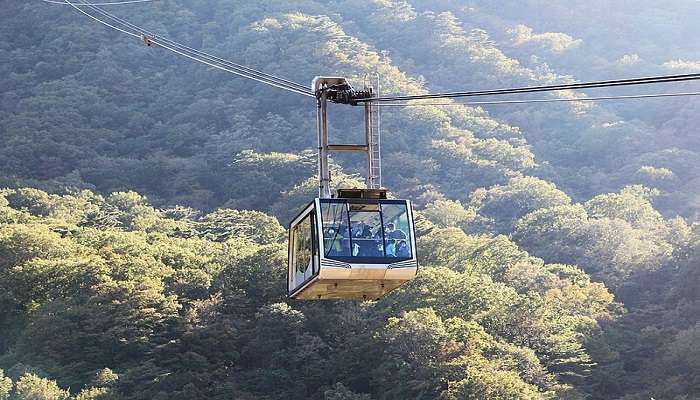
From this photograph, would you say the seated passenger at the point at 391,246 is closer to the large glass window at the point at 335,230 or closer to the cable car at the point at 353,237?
the cable car at the point at 353,237

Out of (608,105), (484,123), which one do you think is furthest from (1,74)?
(608,105)

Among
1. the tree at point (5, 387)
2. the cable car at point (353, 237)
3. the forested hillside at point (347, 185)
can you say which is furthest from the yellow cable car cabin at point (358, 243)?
the tree at point (5, 387)

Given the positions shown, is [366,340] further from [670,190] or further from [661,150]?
[661,150]

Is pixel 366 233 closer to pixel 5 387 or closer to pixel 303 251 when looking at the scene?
pixel 303 251

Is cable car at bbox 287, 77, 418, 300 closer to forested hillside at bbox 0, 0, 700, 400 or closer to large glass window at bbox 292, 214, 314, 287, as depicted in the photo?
large glass window at bbox 292, 214, 314, 287

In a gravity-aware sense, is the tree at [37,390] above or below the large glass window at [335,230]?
below

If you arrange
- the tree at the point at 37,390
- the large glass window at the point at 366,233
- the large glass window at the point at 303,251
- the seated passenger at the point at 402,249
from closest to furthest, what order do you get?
the large glass window at the point at 366,233, the seated passenger at the point at 402,249, the large glass window at the point at 303,251, the tree at the point at 37,390
